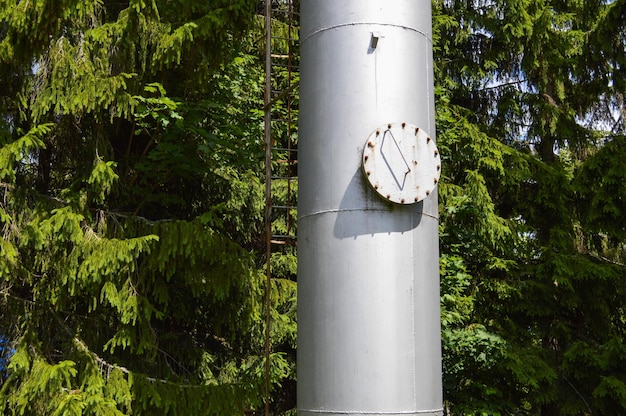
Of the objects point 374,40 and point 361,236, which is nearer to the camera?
point 361,236

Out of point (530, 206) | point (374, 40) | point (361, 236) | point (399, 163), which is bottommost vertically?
point (361, 236)

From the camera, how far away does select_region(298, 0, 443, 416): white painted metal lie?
143 inches

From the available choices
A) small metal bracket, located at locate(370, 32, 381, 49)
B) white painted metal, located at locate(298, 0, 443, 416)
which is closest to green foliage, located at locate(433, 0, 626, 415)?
white painted metal, located at locate(298, 0, 443, 416)

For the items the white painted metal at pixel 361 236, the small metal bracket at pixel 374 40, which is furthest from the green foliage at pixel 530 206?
the small metal bracket at pixel 374 40

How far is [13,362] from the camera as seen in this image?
638cm

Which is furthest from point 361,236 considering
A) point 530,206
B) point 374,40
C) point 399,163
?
point 530,206

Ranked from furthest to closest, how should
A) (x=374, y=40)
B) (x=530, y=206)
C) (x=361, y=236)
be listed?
(x=530, y=206) → (x=374, y=40) → (x=361, y=236)

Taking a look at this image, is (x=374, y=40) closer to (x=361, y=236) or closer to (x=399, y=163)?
(x=399, y=163)

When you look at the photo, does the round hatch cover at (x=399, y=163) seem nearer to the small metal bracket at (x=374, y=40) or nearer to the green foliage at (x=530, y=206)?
the small metal bracket at (x=374, y=40)

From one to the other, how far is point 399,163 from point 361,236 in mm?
424

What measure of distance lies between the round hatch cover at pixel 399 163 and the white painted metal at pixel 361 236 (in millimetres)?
50

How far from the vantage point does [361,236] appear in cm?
374

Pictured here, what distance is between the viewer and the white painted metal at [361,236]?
12.0 ft

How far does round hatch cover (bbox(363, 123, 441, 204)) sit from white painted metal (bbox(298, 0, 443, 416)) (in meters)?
0.05
